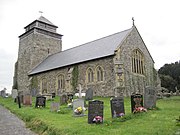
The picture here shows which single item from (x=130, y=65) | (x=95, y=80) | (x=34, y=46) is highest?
(x=34, y=46)

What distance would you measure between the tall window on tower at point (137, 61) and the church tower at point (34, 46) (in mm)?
16241

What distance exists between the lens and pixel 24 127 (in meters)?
8.77

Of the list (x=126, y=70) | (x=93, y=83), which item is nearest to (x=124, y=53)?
(x=126, y=70)

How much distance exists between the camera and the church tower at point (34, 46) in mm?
32781

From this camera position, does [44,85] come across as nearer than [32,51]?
Yes

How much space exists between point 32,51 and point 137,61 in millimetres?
17210

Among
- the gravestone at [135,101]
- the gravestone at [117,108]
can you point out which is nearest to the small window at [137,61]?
the gravestone at [135,101]

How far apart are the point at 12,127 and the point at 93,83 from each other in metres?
13.6

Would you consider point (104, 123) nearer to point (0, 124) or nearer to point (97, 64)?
point (0, 124)

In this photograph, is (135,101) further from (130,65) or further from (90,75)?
(90,75)

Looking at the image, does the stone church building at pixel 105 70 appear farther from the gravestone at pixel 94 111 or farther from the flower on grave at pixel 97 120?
the flower on grave at pixel 97 120

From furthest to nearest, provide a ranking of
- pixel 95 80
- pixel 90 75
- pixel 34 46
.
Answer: pixel 34 46 → pixel 90 75 → pixel 95 80

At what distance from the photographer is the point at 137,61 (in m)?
23.0

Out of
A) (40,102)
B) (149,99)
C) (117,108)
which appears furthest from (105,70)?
(117,108)
